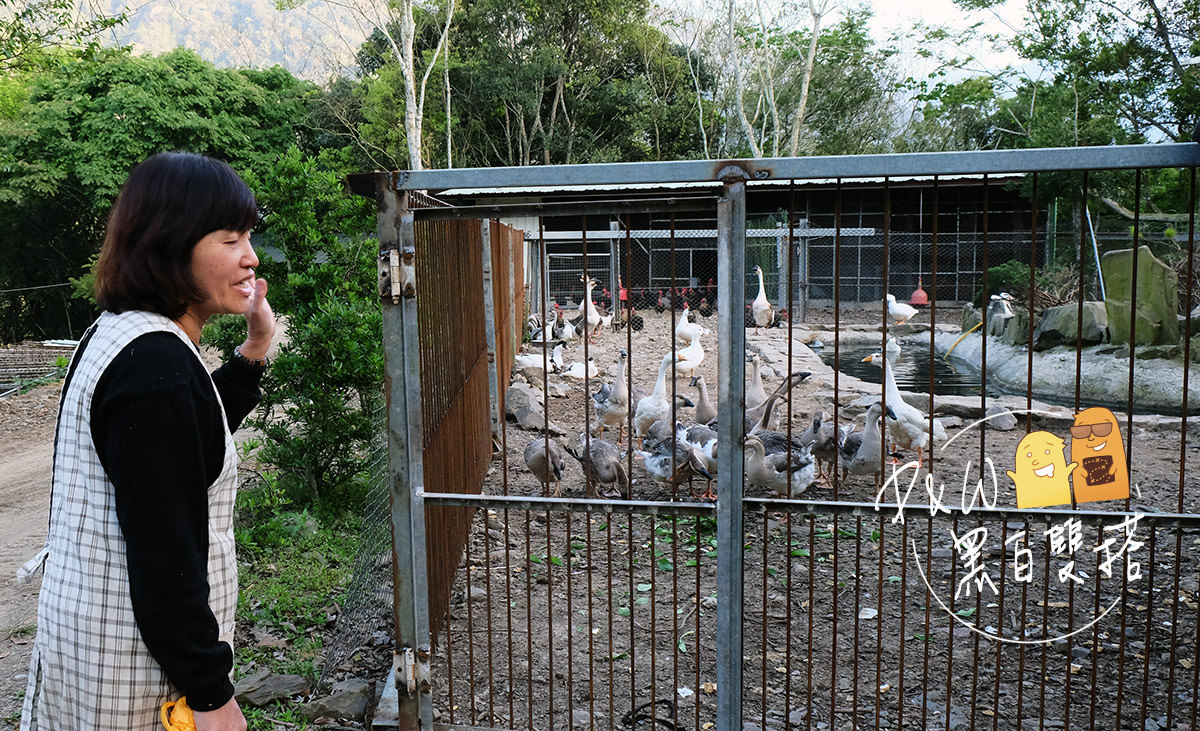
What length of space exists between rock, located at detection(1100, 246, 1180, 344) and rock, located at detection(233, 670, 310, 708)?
1100 centimetres

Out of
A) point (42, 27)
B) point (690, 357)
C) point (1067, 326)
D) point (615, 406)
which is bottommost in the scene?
point (615, 406)

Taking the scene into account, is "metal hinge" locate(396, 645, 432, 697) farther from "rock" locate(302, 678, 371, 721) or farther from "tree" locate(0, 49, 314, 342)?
"tree" locate(0, 49, 314, 342)

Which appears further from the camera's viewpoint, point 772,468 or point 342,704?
point 772,468

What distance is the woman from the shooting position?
1479 mm

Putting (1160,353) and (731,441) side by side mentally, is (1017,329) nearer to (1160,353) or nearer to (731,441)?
(1160,353)

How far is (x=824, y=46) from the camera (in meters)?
31.8

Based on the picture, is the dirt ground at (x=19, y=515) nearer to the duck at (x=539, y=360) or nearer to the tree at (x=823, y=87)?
the duck at (x=539, y=360)

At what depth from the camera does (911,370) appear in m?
13.5

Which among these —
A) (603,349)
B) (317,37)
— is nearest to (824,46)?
(317,37)

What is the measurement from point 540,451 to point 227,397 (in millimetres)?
4425

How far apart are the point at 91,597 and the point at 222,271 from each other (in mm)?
644

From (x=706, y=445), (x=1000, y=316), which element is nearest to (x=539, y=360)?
(x=706, y=445)

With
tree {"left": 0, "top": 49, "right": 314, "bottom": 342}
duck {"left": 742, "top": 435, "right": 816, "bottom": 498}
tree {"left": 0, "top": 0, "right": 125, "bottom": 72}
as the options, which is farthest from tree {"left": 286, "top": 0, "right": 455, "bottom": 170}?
duck {"left": 742, "top": 435, "right": 816, "bottom": 498}

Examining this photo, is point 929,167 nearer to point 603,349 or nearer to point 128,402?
point 128,402
